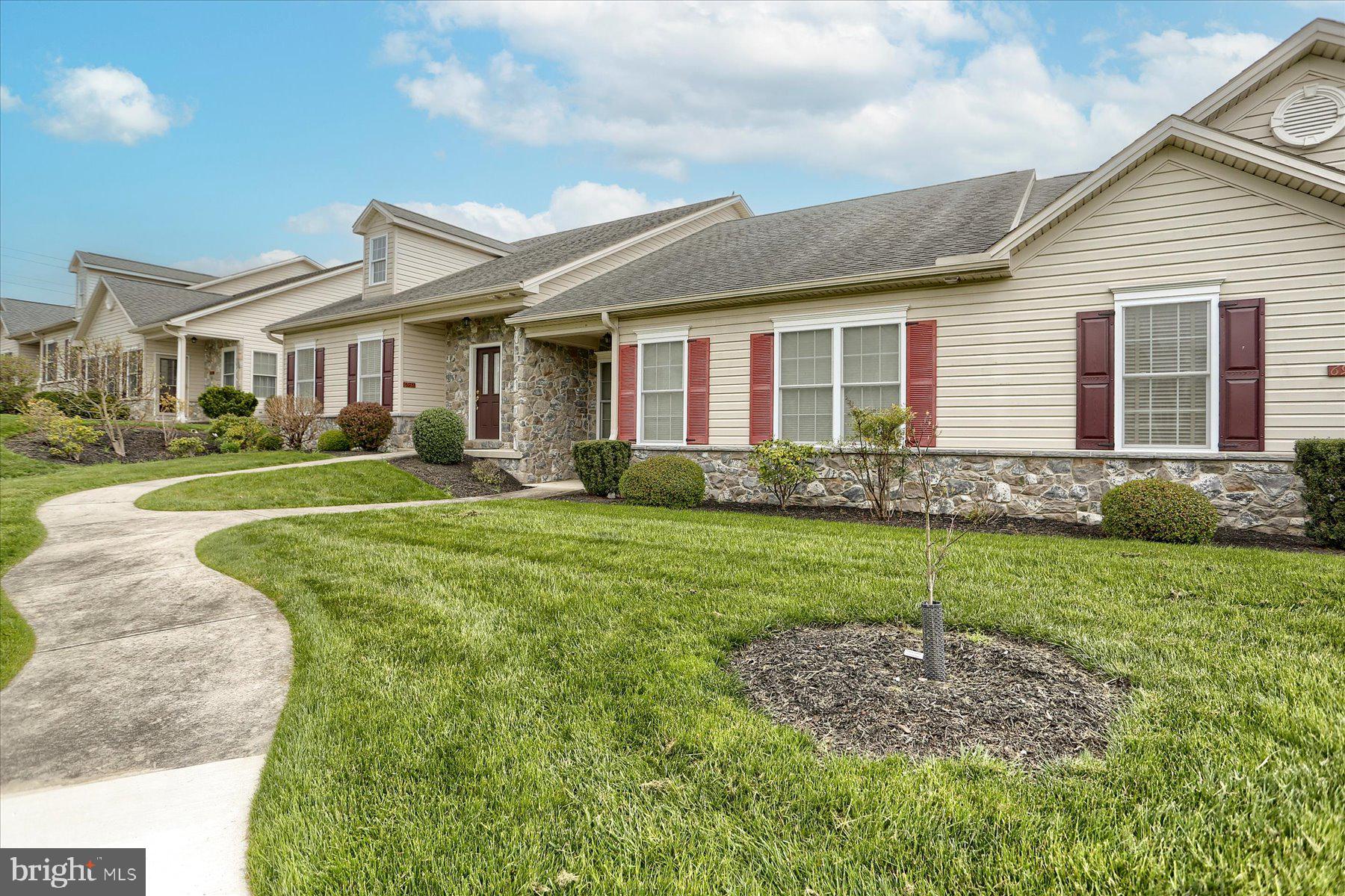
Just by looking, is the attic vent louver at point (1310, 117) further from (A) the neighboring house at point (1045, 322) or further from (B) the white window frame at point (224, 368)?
(B) the white window frame at point (224, 368)

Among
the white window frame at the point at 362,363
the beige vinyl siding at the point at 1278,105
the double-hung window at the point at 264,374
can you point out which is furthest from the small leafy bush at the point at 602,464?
the double-hung window at the point at 264,374

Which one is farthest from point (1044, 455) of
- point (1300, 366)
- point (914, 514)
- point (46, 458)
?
point (46, 458)

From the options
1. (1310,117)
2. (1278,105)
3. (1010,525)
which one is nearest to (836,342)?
(1010,525)

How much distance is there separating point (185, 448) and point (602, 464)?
10.5m

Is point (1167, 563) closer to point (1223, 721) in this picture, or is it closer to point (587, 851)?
point (1223, 721)

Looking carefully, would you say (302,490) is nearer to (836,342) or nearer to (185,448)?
(185,448)

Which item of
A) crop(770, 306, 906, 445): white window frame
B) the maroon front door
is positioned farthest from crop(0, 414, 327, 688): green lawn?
crop(770, 306, 906, 445): white window frame

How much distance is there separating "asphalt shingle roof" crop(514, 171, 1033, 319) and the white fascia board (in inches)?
16.2

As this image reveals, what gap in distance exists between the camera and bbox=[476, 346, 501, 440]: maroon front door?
14461mm

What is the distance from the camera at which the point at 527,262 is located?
15297mm

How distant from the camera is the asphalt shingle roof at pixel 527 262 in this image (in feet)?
46.3

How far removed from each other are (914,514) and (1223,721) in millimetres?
6364

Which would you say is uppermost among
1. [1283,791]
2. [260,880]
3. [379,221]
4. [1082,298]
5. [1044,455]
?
[379,221]

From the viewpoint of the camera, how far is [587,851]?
191 centimetres
